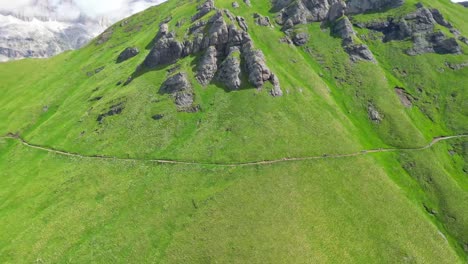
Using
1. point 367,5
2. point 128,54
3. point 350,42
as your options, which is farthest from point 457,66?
point 128,54

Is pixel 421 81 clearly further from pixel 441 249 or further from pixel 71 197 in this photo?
pixel 71 197

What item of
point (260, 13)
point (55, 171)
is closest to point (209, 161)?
point (55, 171)

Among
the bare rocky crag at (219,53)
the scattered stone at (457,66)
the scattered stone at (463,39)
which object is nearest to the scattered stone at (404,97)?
the scattered stone at (457,66)

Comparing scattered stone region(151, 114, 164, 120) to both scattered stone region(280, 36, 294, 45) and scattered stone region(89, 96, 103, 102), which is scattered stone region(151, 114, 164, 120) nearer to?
scattered stone region(89, 96, 103, 102)

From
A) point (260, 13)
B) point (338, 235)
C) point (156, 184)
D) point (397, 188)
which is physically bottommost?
point (397, 188)

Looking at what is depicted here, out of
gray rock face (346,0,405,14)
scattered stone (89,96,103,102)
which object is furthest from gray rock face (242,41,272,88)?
gray rock face (346,0,405,14)

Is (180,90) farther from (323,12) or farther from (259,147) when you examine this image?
(323,12)
